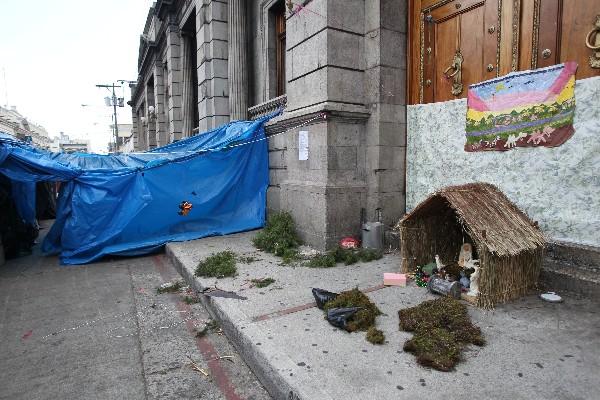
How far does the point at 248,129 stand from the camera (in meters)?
8.20

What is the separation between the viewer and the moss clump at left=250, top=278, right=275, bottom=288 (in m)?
4.69

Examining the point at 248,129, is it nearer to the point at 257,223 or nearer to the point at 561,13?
the point at 257,223

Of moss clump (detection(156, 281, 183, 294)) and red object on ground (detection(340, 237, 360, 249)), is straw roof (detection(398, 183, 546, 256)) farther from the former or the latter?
moss clump (detection(156, 281, 183, 294))

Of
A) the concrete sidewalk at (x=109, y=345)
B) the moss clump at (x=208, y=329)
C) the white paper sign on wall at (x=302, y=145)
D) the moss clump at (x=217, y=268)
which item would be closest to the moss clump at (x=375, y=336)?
the concrete sidewalk at (x=109, y=345)

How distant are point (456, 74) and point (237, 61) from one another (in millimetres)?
7010

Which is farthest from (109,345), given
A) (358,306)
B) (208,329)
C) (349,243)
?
(349,243)

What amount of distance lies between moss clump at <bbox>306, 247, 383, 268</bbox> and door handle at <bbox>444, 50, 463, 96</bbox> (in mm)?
2806

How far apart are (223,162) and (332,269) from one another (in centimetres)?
407

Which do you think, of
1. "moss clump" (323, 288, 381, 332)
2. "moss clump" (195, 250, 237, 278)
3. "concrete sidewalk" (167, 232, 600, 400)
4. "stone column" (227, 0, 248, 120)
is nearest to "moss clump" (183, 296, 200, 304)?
Answer: "moss clump" (195, 250, 237, 278)

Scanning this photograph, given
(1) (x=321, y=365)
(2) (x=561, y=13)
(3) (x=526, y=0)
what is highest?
(3) (x=526, y=0)

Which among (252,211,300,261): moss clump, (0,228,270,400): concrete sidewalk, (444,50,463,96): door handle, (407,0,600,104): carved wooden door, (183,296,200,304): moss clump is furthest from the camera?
(252,211,300,261): moss clump

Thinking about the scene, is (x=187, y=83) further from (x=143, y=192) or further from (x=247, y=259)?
(x=247, y=259)

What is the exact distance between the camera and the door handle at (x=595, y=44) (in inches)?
156

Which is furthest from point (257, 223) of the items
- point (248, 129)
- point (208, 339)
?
point (208, 339)
